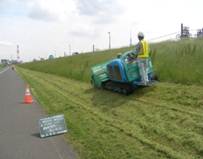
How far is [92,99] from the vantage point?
15.3 metres

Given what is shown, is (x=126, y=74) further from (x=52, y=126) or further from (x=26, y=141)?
(x=26, y=141)

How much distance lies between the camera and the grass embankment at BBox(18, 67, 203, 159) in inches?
296

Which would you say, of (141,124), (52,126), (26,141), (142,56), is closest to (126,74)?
(142,56)

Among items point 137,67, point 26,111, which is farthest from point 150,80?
point 26,111

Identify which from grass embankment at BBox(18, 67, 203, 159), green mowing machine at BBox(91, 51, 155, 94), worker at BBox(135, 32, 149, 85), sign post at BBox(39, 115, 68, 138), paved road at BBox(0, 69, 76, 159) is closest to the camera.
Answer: grass embankment at BBox(18, 67, 203, 159)

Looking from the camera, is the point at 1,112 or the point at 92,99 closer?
the point at 1,112

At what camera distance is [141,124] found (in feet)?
31.4

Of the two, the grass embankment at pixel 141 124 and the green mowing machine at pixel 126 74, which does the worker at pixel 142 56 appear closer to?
the green mowing machine at pixel 126 74

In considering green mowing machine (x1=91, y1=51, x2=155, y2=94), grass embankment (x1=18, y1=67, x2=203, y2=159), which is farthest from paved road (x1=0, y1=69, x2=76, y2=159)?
green mowing machine (x1=91, y1=51, x2=155, y2=94)

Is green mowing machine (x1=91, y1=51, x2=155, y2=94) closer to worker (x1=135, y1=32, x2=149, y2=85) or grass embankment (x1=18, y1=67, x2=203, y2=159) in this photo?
worker (x1=135, y1=32, x2=149, y2=85)

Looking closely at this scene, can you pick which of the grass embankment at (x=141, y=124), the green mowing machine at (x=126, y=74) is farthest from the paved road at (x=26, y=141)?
the green mowing machine at (x=126, y=74)

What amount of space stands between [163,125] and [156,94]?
3804 mm

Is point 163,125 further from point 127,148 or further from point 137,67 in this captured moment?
point 137,67

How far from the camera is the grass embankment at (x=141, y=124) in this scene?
24.6 ft
